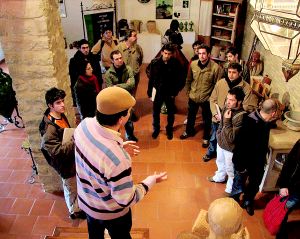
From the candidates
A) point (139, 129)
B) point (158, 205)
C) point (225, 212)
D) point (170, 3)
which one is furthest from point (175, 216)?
point (170, 3)

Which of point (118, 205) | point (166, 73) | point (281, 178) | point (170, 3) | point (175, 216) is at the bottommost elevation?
point (175, 216)

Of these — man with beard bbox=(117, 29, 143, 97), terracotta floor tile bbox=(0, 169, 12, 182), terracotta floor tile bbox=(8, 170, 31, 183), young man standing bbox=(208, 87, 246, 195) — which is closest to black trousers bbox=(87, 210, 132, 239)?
young man standing bbox=(208, 87, 246, 195)

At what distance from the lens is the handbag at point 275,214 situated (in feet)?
10.6

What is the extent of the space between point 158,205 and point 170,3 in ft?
18.0

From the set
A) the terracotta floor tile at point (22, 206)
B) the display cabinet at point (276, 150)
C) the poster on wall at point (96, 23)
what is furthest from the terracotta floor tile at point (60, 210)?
the poster on wall at point (96, 23)

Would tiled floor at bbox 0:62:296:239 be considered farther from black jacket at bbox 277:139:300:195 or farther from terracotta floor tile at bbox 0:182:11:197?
black jacket at bbox 277:139:300:195

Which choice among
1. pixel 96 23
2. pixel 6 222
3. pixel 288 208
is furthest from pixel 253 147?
pixel 96 23

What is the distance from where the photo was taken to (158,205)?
374 cm

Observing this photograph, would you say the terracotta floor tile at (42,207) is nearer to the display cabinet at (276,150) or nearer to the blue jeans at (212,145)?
the blue jeans at (212,145)

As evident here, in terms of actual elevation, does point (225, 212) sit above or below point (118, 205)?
above

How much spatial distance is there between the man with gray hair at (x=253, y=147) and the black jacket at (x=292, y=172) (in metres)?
0.28

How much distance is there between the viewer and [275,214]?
332 centimetres

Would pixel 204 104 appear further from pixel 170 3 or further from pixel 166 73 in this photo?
pixel 170 3

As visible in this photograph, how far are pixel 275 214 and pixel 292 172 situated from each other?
567mm
